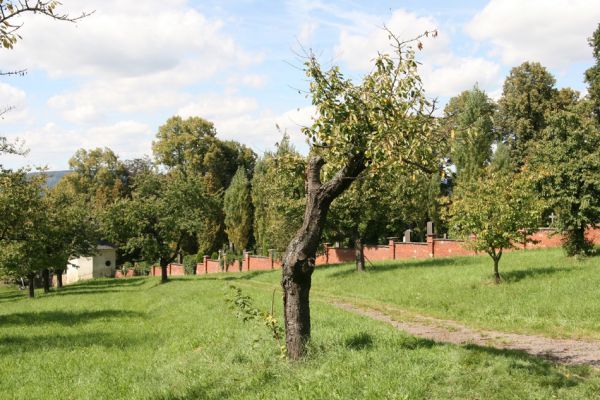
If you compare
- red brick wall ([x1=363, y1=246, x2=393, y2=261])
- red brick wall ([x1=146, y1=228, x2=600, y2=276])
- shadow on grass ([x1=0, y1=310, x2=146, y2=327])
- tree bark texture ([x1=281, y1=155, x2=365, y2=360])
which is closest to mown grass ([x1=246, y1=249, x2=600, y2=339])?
red brick wall ([x1=146, y1=228, x2=600, y2=276])

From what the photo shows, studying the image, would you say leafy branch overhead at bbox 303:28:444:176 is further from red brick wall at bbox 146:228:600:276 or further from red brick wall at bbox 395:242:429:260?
red brick wall at bbox 395:242:429:260

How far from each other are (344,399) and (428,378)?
1.20m

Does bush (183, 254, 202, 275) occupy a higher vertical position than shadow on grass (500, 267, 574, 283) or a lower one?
lower

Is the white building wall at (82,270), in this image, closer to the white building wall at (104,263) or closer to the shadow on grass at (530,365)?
the white building wall at (104,263)

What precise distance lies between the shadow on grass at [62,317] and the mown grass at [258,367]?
10.2 ft

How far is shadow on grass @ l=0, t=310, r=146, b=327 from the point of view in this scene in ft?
66.0

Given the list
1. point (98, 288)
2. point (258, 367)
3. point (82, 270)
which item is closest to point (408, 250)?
point (98, 288)

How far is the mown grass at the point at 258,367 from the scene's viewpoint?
702 cm

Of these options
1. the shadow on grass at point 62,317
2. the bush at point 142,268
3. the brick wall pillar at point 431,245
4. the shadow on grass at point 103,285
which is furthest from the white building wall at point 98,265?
the brick wall pillar at point 431,245

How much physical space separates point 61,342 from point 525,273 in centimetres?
1553

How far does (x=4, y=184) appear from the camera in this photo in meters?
18.1

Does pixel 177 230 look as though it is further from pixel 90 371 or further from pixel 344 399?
pixel 344 399

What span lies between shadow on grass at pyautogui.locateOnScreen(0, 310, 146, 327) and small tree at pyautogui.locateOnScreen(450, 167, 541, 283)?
42.5 feet

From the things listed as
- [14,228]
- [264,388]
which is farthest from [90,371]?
[14,228]
